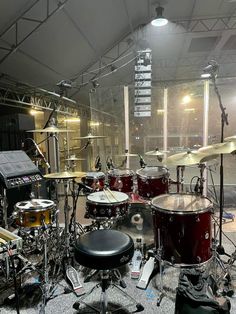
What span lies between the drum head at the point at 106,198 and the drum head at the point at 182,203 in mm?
363

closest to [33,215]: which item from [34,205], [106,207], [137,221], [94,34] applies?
[34,205]

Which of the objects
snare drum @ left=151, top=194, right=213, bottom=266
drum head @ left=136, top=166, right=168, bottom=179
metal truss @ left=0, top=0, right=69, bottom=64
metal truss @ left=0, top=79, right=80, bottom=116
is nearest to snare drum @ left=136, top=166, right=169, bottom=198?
drum head @ left=136, top=166, right=168, bottom=179

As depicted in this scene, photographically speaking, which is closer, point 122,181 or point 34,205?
point 34,205

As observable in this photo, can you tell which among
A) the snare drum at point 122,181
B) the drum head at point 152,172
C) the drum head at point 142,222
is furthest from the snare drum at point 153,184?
the snare drum at point 122,181

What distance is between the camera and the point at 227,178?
6.71 metres

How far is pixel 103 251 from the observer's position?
1646 millimetres

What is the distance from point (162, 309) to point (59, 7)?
167 inches

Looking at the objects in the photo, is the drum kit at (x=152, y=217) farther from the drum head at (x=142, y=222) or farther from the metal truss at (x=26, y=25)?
the metal truss at (x=26, y=25)

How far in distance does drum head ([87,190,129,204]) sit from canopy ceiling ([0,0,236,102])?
3.00 meters

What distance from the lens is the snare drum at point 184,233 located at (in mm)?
1984

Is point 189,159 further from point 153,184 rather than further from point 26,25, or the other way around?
point 26,25

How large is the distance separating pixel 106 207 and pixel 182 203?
2.30 ft

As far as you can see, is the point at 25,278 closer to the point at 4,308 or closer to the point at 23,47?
the point at 4,308

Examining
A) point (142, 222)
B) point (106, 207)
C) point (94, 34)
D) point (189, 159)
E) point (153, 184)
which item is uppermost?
point (94, 34)
